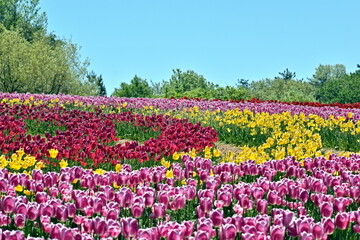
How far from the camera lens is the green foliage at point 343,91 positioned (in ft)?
235

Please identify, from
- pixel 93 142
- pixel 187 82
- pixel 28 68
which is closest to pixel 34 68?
pixel 28 68

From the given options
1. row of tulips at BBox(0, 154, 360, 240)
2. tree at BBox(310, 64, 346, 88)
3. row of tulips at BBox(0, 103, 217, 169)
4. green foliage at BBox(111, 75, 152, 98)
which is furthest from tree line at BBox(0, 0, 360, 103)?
tree at BBox(310, 64, 346, 88)

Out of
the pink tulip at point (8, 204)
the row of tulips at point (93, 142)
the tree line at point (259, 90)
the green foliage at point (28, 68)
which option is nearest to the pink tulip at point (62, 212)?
the pink tulip at point (8, 204)

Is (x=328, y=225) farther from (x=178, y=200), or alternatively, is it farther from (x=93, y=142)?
(x=93, y=142)

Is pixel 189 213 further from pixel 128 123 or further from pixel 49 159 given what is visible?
pixel 128 123

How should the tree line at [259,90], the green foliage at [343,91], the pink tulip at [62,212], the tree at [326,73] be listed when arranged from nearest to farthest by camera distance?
the pink tulip at [62,212] → the tree line at [259,90] → the green foliage at [343,91] → the tree at [326,73]

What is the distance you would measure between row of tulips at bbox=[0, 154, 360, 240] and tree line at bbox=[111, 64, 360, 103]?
1143 inches

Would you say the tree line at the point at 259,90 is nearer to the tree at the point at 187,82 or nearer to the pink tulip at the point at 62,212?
the tree at the point at 187,82

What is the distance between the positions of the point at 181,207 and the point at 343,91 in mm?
71603

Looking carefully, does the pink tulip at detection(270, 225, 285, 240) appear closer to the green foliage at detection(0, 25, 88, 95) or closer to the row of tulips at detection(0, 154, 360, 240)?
the row of tulips at detection(0, 154, 360, 240)

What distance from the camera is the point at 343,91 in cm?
7269

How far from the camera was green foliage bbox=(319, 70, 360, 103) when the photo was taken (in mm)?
71688

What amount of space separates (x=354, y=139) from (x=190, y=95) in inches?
957

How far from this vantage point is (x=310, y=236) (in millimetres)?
4027
